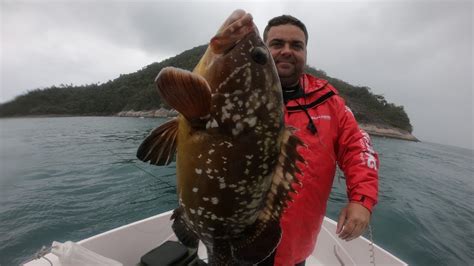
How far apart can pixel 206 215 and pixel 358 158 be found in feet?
4.82

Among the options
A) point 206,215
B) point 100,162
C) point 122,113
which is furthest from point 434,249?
point 122,113

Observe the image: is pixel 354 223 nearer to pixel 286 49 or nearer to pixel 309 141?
pixel 309 141

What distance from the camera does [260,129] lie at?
180cm

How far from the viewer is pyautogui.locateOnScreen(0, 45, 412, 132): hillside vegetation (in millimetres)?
3193

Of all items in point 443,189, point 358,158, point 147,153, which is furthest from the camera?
point 443,189

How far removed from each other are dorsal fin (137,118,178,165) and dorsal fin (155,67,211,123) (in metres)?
0.30

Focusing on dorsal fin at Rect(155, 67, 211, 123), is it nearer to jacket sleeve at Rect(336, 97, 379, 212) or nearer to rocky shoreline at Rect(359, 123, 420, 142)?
jacket sleeve at Rect(336, 97, 379, 212)

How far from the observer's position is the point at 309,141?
8.68ft

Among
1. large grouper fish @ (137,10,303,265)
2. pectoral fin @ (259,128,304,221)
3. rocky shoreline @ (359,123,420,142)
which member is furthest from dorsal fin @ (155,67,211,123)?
rocky shoreline @ (359,123,420,142)

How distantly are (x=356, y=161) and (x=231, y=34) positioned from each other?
1.58m

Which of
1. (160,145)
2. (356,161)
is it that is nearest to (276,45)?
(356,161)

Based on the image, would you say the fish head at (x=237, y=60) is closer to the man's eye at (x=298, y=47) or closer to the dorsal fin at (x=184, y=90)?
the dorsal fin at (x=184, y=90)

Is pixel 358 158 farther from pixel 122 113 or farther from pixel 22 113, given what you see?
pixel 122 113

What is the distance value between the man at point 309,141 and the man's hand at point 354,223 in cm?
30
